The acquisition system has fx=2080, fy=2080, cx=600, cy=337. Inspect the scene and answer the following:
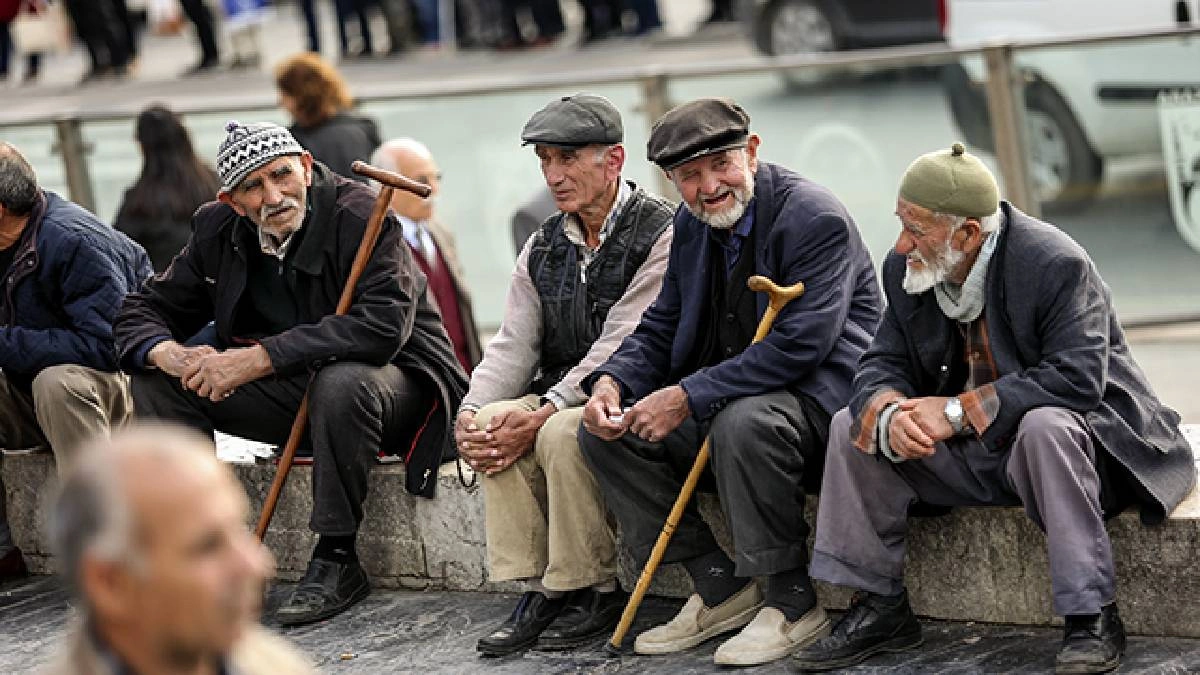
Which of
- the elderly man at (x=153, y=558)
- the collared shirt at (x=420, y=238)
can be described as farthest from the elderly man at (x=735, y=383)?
the elderly man at (x=153, y=558)

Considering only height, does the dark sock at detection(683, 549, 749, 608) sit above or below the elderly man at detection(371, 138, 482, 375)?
below

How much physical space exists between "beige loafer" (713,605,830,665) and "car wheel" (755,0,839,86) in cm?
1077

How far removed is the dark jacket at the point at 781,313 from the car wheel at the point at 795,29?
10.3 metres

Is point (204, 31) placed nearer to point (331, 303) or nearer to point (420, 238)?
point (420, 238)

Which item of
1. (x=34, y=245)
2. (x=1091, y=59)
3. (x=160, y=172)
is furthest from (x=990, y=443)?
(x=160, y=172)

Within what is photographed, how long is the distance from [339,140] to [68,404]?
273 cm

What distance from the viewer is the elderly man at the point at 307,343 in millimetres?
6074

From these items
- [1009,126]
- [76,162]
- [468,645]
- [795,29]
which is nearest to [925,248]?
[468,645]

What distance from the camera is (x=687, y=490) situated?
214 inches

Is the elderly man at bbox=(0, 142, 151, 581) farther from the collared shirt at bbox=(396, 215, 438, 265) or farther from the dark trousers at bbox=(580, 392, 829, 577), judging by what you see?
the dark trousers at bbox=(580, 392, 829, 577)

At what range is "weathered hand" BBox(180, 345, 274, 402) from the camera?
613cm

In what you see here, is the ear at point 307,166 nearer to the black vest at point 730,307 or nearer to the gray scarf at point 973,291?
the black vest at point 730,307

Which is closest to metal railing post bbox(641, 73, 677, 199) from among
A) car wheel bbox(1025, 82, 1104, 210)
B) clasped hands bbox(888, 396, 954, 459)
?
car wheel bbox(1025, 82, 1104, 210)

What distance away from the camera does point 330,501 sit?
20.0 feet
